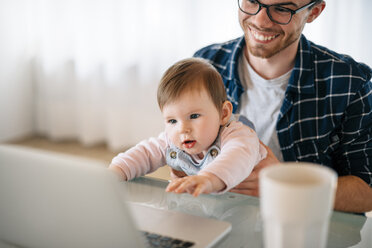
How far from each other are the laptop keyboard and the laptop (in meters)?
0.13

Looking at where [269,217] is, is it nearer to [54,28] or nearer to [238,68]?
[238,68]

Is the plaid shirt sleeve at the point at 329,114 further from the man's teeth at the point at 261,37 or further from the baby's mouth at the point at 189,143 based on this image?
the baby's mouth at the point at 189,143

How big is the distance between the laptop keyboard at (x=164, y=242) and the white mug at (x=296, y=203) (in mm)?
230

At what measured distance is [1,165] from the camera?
692 millimetres

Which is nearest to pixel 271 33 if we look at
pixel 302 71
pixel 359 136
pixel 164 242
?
pixel 302 71

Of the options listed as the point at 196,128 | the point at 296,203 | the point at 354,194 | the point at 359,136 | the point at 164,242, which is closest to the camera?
the point at 296,203

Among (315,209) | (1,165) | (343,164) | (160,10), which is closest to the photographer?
(315,209)

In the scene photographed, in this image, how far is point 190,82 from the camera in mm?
1139

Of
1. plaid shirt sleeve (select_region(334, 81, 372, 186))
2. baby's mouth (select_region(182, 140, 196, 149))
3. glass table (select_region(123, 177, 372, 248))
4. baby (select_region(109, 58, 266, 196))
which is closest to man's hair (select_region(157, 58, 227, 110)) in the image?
baby (select_region(109, 58, 266, 196))

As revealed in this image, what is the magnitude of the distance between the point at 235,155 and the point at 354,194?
485mm

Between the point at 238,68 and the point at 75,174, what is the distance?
3.66 feet

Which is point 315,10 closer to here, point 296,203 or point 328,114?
point 328,114

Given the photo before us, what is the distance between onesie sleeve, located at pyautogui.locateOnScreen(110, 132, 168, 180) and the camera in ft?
3.85

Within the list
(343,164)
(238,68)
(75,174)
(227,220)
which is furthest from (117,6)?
(75,174)
